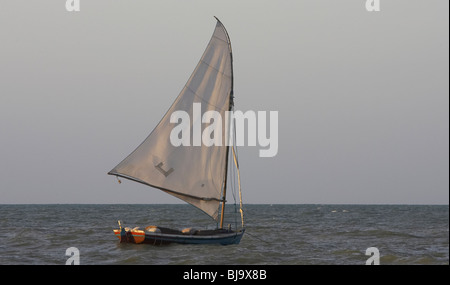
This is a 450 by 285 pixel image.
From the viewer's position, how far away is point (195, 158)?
1334 inches

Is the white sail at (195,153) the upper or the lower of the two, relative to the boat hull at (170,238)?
upper

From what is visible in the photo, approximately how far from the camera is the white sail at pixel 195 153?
33.1 meters

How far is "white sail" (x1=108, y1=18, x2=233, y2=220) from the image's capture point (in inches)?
1304

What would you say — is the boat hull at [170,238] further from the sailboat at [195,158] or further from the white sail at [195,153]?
the white sail at [195,153]

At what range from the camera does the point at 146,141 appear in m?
33.2

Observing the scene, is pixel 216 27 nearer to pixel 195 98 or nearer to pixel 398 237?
pixel 195 98

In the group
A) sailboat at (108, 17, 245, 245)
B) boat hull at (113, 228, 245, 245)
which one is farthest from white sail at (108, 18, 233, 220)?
boat hull at (113, 228, 245, 245)

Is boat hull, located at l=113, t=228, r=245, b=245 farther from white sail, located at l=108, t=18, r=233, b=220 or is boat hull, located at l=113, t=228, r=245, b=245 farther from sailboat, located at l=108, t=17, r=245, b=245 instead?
white sail, located at l=108, t=18, r=233, b=220

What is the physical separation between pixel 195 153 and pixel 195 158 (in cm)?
28

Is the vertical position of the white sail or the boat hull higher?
the white sail

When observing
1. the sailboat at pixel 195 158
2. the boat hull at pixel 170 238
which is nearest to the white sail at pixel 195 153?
the sailboat at pixel 195 158

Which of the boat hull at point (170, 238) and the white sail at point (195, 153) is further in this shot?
the boat hull at point (170, 238)
